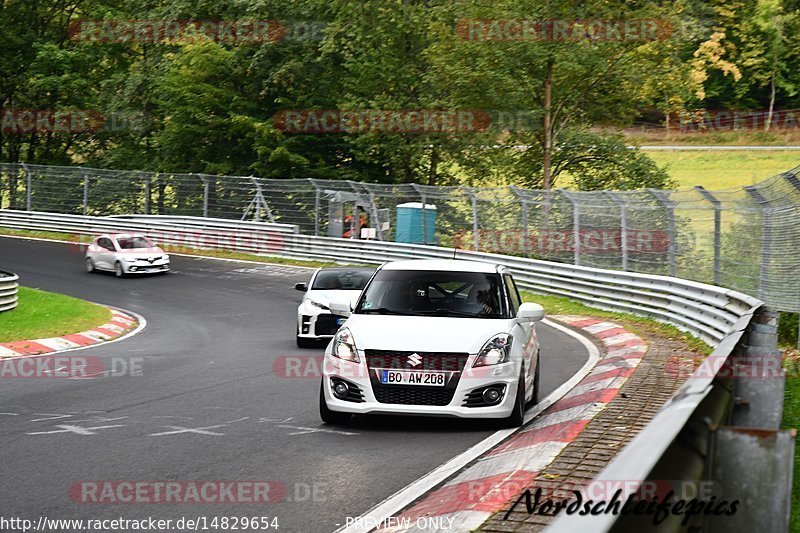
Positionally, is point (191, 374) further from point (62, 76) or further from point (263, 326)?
point (62, 76)

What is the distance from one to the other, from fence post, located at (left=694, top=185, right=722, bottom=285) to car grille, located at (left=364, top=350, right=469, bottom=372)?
9.35m

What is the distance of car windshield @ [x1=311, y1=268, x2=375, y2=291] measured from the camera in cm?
1839

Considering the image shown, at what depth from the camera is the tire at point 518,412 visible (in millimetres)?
9805

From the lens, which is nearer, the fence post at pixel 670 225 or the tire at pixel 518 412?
the tire at pixel 518 412

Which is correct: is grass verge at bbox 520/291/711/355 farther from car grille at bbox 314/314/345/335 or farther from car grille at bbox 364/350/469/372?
car grille at bbox 364/350/469/372

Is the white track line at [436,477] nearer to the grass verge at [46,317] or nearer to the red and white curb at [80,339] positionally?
the red and white curb at [80,339]

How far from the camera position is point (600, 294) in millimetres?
24312

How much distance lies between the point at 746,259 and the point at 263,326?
31.0 ft

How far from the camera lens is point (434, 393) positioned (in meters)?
9.59

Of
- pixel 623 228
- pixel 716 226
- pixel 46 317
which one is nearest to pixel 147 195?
pixel 46 317

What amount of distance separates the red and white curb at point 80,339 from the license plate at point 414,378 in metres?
9.10

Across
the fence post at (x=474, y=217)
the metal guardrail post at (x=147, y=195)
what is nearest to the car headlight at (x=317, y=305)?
the fence post at (x=474, y=217)

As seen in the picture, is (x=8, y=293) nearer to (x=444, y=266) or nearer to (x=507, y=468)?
(x=444, y=266)

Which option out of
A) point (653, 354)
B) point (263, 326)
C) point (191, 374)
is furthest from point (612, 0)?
point (191, 374)
